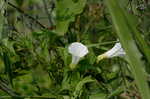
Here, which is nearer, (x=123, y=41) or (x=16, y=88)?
(x=123, y=41)

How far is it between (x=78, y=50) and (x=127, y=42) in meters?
0.47

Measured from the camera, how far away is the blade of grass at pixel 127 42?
0.50 metres

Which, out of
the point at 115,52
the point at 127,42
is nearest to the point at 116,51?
the point at 115,52

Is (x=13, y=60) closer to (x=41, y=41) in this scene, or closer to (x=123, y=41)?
(x=41, y=41)

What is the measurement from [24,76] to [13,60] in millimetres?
65

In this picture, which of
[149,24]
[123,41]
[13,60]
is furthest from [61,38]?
[123,41]

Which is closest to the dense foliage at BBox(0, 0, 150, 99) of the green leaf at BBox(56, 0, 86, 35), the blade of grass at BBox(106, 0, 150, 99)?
the green leaf at BBox(56, 0, 86, 35)

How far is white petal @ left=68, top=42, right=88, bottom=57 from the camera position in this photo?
0.99 meters

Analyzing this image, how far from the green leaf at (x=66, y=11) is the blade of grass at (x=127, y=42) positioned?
0.53 m

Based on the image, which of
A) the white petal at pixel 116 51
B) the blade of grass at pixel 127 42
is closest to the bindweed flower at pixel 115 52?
the white petal at pixel 116 51

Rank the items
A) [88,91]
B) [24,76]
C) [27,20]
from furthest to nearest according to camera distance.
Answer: [27,20] < [24,76] < [88,91]

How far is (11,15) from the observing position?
214cm

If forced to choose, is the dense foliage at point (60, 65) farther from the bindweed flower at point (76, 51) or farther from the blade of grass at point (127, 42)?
the blade of grass at point (127, 42)

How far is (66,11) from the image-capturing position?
3.51 ft
